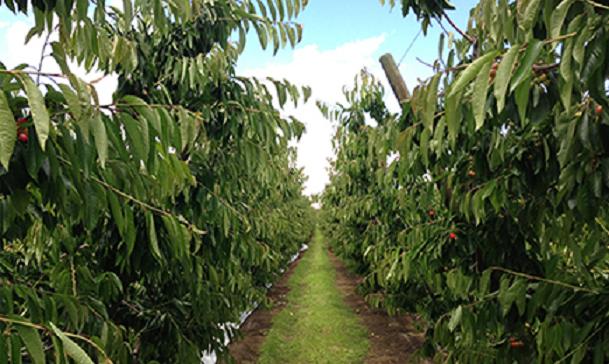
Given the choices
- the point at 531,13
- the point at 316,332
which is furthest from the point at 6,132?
the point at 316,332

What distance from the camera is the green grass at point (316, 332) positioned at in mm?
5930

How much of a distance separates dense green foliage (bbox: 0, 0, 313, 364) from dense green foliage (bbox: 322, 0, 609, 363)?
665mm

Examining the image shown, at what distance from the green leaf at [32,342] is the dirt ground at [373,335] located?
422 cm

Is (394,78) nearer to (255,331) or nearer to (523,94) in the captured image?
(523,94)

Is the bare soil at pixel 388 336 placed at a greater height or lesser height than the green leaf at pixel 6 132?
lesser

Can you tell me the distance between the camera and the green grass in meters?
5.93

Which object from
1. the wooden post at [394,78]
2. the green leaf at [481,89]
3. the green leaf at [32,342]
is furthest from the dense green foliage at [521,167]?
the green leaf at [32,342]

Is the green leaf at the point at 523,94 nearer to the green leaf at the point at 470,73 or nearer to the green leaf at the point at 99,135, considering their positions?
the green leaf at the point at 470,73

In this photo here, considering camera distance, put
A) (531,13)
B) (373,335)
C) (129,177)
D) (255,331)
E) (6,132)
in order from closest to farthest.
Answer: (6,132), (531,13), (129,177), (373,335), (255,331)

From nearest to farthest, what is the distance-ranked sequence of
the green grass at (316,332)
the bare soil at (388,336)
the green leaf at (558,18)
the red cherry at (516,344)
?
the green leaf at (558,18)
the red cherry at (516,344)
the bare soil at (388,336)
the green grass at (316,332)

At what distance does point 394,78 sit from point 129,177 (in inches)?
68.9

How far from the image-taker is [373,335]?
6.78m

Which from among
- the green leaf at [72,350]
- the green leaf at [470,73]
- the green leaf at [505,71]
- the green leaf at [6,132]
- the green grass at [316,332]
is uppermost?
the green leaf at [6,132]

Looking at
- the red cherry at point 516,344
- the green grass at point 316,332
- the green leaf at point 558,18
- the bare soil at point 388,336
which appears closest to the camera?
the green leaf at point 558,18
